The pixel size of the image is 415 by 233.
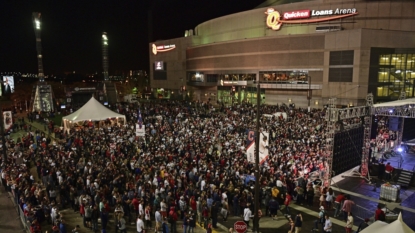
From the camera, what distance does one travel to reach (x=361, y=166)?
18.7 meters

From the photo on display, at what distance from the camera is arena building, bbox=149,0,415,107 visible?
4147 cm

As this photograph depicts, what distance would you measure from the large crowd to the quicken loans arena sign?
2738cm

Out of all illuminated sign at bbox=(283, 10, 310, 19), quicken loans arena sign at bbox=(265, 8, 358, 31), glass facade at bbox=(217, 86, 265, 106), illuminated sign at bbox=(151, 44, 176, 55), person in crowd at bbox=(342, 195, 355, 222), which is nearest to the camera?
person in crowd at bbox=(342, 195, 355, 222)

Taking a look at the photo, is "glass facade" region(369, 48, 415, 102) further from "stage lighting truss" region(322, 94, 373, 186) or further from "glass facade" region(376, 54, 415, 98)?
"stage lighting truss" region(322, 94, 373, 186)

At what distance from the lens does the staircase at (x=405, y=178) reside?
1700cm

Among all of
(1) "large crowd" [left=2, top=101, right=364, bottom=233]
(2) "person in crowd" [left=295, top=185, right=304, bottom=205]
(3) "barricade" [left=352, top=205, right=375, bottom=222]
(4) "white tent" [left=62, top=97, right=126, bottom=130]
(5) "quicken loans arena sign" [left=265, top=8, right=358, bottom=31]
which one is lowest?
(3) "barricade" [left=352, top=205, right=375, bottom=222]

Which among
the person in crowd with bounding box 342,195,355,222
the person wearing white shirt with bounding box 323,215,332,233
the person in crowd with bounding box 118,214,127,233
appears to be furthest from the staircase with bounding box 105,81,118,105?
the person wearing white shirt with bounding box 323,215,332,233

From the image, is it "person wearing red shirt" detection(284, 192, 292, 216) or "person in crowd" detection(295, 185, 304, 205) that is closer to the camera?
"person wearing red shirt" detection(284, 192, 292, 216)

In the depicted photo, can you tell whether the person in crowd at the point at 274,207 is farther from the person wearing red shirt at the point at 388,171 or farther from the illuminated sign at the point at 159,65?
the illuminated sign at the point at 159,65

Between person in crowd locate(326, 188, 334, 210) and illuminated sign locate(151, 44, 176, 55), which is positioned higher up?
illuminated sign locate(151, 44, 176, 55)

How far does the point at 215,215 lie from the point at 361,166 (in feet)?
36.2

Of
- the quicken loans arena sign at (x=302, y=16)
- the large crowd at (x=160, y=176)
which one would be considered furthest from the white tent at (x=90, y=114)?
the quicken loans arena sign at (x=302, y=16)

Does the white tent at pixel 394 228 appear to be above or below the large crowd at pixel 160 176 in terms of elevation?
above

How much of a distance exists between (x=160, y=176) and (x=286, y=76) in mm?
39175
